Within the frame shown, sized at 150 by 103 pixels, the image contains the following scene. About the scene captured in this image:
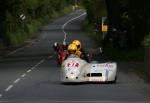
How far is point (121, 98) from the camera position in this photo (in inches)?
881

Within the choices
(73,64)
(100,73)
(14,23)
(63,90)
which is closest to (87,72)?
(100,73)

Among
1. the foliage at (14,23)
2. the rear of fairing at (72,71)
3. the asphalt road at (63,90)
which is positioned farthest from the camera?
the foliage at (14,23)

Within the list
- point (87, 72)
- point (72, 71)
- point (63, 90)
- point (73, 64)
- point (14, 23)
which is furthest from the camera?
point (14, 23)

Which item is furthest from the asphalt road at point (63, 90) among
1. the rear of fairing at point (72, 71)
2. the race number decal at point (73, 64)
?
the race number decal at point (73, 64)

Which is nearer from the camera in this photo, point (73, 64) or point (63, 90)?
point (63, 90)

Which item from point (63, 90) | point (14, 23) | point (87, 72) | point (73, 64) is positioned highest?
point (73, 64)

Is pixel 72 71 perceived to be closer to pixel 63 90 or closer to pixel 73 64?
pixel 73 64

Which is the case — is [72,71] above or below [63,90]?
above

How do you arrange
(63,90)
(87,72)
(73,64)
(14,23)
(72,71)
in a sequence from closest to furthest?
1. (63,90)
2. (72,71)
3. (87,72)
4. (73,64)
5. (14,23)

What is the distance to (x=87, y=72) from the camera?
2748 centimetres

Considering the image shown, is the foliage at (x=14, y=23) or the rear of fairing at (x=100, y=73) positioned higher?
the rear of fairing at (x=100, y=73)

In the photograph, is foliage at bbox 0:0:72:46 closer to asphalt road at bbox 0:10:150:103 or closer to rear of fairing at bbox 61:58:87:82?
asphalt road at bbox 0:10:150:103

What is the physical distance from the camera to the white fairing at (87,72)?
89.9 ft

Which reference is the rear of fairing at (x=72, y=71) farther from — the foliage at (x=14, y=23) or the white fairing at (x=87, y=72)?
the foliage at (x=14, y=23)
